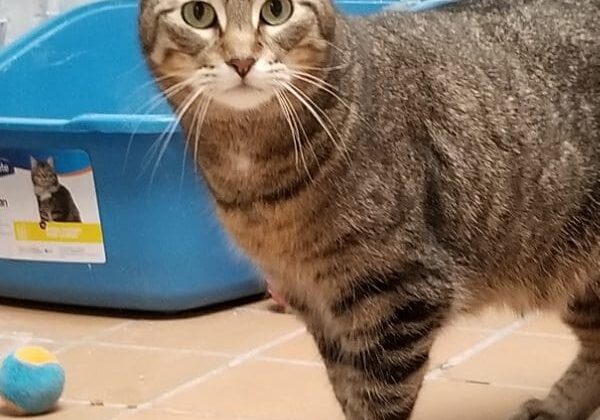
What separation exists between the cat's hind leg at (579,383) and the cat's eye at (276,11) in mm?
690

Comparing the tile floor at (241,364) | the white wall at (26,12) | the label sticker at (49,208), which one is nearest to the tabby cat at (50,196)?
the label sticker at (49,208)

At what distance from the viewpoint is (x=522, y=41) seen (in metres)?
1.64

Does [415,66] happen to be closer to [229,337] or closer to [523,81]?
[523,81]

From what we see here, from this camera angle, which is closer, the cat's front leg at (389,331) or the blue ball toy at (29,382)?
the cat's front leg at (389,331)

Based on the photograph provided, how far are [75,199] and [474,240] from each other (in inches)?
39.6

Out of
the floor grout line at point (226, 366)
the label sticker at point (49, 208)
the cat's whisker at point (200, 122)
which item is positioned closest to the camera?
the cat's whisker at point (200, 122)

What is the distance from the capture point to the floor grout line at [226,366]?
1856 mm

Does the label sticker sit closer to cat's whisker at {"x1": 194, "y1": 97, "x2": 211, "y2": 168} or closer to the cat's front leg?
cat's whisker at {"x1": 194, "y1": 97, "x2": 211, "y2": 168}

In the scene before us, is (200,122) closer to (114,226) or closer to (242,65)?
(242,65)

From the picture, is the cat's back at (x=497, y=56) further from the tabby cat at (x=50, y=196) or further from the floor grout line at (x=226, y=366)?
the tabby cat at (x=50, y=196)

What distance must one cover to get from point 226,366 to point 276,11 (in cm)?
84

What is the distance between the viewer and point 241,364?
2.02 meters

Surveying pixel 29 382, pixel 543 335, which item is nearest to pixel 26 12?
pixel 29 382

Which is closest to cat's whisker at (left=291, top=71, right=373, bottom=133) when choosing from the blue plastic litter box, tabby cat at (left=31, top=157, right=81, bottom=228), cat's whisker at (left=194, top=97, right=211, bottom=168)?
cat's whisker at (left=194, top=97, right=211, bottom=168)
